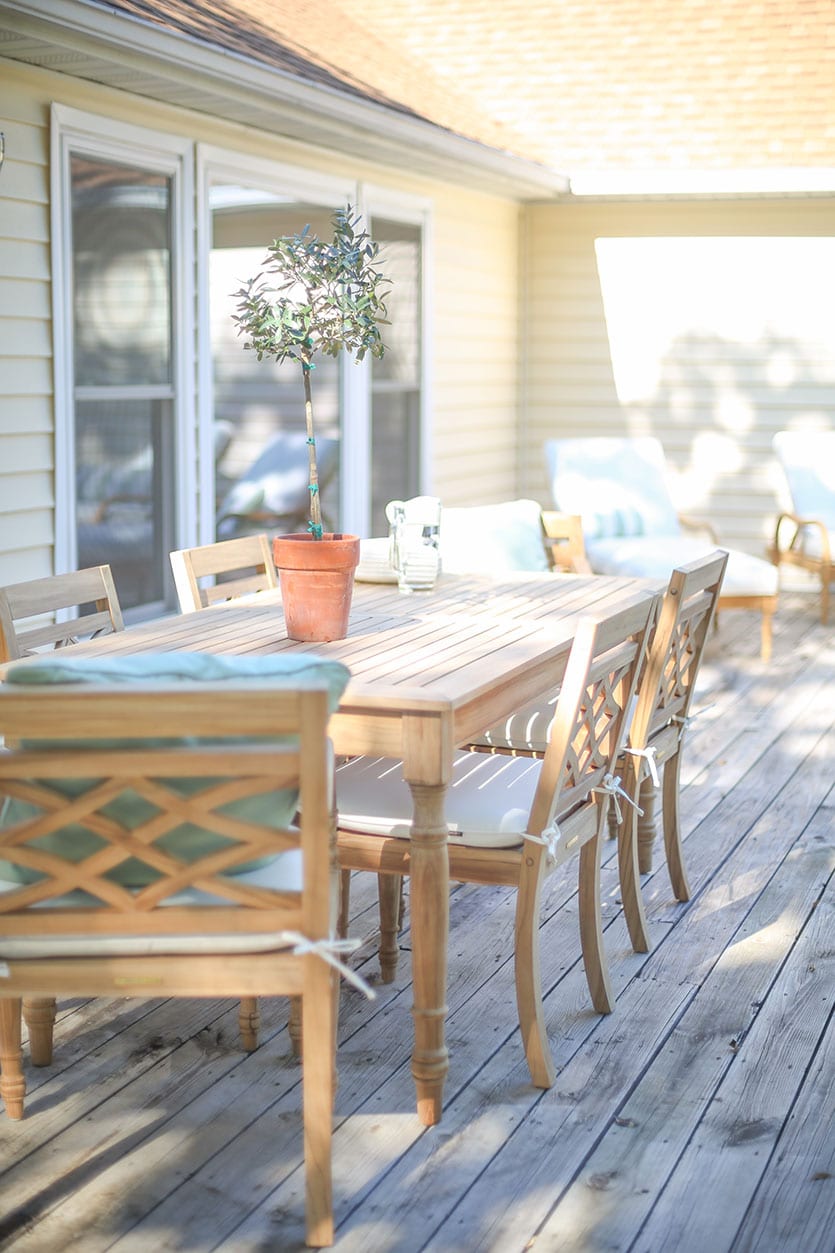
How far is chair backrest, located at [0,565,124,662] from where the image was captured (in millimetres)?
3047

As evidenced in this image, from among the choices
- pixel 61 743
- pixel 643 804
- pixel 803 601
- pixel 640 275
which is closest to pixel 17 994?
pixel 61 743

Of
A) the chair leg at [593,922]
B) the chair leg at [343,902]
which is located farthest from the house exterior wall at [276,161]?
the chair leg at [593,922]

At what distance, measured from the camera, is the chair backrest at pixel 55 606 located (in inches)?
120

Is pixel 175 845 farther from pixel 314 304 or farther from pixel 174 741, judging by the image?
pixel 314 304

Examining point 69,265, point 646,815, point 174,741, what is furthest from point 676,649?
point 69,265

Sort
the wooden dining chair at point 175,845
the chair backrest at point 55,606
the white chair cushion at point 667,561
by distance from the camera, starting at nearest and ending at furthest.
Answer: the wooden dining chair at point 175,845 → the chair backrest at point 55,606 → the white chair cushion at point 667,561

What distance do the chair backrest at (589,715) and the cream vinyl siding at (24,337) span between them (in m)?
2.42

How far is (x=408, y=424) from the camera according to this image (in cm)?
833

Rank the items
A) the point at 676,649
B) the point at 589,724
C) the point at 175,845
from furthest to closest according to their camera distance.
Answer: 1. the point at 676,649
2. the point at 589,724
3. the point at 175,845

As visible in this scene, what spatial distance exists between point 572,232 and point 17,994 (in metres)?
8.20

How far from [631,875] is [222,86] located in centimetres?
335

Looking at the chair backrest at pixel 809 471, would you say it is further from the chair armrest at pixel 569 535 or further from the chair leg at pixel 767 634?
the chair armrest at pixel 569 535

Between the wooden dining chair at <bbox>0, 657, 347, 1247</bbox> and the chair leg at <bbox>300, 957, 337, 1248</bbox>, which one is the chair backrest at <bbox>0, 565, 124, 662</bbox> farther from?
the chair leg at <bbox>300, 957, 337, 1248</bbox>

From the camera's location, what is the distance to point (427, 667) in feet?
9.45
